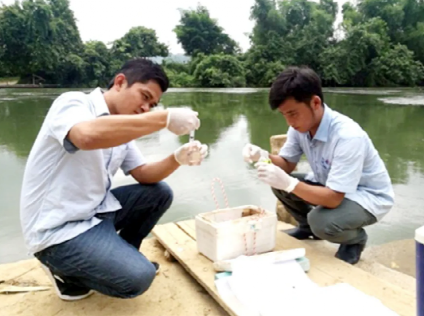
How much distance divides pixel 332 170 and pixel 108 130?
104 centimetres

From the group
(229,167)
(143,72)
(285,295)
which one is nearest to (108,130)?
(143,72)

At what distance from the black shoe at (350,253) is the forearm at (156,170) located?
94 cm

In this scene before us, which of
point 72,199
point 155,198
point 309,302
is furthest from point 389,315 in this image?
point 72,199

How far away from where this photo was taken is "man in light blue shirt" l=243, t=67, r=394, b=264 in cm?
185

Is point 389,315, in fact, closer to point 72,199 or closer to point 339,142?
point 339,142

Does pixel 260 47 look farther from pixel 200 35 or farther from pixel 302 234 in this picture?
pixel 302 234

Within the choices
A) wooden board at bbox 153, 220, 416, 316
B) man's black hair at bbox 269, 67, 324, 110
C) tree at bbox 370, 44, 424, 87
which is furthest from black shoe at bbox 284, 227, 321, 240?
tree at bbox 370, 44, 424, 87

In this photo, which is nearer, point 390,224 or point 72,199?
point 72,199

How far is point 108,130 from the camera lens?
1379 millimetres

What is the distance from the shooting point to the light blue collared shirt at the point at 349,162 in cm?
184

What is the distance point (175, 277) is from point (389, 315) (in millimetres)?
908

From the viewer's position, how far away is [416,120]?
8250 millimetres

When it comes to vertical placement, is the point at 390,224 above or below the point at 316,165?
below

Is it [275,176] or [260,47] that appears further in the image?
[260,47]
